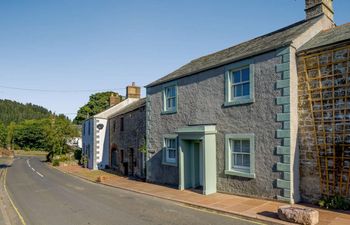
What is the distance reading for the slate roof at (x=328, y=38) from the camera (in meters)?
9.56

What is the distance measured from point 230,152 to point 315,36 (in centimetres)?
642

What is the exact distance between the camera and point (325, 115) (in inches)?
380

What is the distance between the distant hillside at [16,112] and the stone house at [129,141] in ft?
433

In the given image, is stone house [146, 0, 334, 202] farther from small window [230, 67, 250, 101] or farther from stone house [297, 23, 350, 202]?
stone house [297, 23, 350, 202]

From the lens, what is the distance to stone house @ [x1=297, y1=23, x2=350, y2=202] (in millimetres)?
9156

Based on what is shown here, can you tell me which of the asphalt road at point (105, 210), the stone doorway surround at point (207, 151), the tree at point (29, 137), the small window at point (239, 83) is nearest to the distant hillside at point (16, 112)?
the tree at point (29, 137)

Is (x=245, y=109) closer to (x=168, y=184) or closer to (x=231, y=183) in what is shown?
(x=231, y=183)

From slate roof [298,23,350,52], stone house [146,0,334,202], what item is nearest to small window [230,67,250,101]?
stone house [146,0,334,202]

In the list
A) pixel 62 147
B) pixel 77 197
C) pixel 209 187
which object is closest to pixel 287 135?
pixel 209 187

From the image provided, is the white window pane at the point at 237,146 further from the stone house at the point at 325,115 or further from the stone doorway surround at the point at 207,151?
the stone house at the point at 325,115

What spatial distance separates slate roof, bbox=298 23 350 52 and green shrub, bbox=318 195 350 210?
5.61 m

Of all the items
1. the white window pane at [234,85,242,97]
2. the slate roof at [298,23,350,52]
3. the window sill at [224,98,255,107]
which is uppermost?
the slate roof at [298,23,350,52]

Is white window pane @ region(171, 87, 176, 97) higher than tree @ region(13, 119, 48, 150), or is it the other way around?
white window pane @ region(171, 87, 176, 97)

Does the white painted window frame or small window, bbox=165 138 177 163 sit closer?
the white painted window frame
